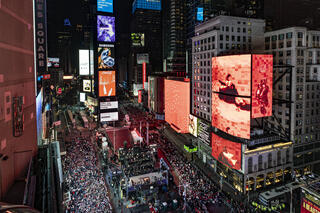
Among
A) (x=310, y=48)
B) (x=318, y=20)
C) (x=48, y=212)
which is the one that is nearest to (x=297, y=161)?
(x=310, y=48)

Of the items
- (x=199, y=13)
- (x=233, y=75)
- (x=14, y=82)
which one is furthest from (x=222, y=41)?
(x=199, y=13)

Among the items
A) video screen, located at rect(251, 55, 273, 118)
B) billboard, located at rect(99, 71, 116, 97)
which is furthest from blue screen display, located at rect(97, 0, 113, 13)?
video screen, located at rect(251, 55, 273, 118)

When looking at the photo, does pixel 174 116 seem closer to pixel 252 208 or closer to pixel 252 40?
pixel 252 40

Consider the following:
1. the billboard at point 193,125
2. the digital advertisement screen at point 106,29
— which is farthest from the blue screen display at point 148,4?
the billboard at point 193,125

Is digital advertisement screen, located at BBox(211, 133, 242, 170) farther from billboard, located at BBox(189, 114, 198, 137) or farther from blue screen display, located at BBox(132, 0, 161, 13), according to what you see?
blue screen display, located at BBox(132, 0, 161, 13)

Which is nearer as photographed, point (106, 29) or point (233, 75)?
point (233, 75)

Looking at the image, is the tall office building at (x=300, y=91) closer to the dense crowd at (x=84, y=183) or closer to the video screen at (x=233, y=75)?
the video screen at (x=233, y=75)

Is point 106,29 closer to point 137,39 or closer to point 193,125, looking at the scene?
point 193,125
